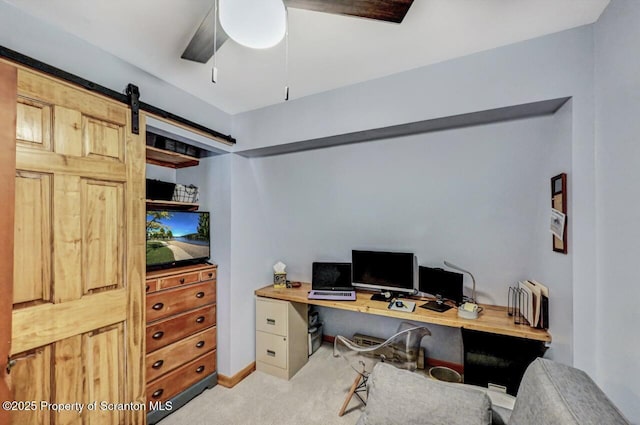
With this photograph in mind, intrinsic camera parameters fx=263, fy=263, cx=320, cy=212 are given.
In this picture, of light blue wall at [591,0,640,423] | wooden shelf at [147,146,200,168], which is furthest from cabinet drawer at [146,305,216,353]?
light blue wall at [591,0,640,423]

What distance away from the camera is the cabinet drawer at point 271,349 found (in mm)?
2578

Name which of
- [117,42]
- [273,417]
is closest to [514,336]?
[273,417]

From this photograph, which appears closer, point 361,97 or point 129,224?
point 129,224

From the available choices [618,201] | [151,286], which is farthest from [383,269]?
[151,286]

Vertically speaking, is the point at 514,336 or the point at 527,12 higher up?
the point at 527,12

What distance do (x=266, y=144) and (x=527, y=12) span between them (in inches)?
79.4

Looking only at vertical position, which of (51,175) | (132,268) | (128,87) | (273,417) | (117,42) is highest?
(117,42)

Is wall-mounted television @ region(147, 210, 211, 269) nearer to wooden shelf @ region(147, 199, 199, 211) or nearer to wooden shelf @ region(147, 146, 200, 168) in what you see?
wooden shelf @ region(147, 199, 199, 211)

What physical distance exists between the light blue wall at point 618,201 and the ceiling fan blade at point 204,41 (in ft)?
5.90

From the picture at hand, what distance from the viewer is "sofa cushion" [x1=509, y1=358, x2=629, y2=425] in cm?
80

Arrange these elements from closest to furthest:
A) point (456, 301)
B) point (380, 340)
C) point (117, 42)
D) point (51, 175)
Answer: point (51, 175) → point (117, 42) → point (456, 301) → point (380, 340)

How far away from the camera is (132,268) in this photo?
5.68 ft

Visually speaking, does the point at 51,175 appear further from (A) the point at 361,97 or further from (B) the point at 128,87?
(A) the point at 361,97

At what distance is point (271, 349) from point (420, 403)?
1.81 m
